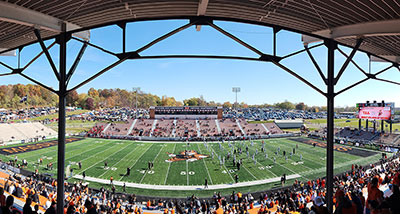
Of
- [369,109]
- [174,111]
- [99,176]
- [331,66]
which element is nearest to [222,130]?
[174,111]

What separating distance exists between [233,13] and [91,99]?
102 m

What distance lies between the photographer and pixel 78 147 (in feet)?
93.5

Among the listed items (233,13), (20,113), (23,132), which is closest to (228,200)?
(233,13)

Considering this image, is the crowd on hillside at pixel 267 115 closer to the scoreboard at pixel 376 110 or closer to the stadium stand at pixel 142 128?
the stadium stand at pixel 142 128

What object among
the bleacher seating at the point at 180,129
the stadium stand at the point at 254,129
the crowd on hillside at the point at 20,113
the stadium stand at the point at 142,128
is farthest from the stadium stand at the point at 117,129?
the crowd on hillside at the point at 20,113

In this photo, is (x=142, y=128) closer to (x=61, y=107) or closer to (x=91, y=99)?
(x=61, y=107)

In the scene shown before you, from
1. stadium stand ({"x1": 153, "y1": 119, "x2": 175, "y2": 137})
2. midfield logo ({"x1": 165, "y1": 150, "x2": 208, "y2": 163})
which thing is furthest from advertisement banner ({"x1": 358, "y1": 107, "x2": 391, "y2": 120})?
stadium stand ({"x1": 153, "y1": 119, "x2": 175, "y2": 137})

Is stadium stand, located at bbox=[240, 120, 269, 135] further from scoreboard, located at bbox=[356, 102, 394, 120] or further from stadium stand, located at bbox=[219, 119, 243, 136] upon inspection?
scoreboard, located at bbox=[356, 102, 394, 120]

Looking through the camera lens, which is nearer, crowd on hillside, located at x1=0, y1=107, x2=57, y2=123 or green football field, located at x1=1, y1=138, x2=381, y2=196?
green football field, located at x1=1, y1=138, x2=381, y2=196

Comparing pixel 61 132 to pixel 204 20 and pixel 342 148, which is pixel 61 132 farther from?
pixel 342 148

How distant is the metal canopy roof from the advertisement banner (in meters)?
37.6

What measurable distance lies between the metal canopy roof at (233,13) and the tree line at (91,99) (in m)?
64.4

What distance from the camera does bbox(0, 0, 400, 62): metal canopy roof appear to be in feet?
12.4

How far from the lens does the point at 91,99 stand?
9188 cm
